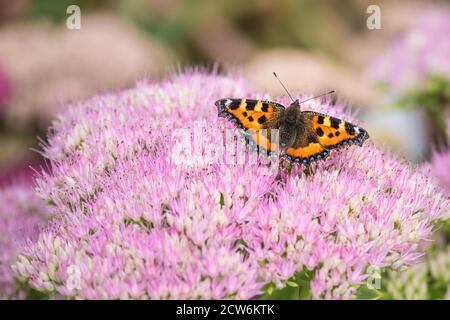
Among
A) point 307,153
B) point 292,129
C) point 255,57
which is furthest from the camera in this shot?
point 255,57

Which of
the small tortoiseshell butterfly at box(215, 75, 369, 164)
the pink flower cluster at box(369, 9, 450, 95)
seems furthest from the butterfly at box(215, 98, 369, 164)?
the pink flower cluster at box(369, 9, 450, 95)

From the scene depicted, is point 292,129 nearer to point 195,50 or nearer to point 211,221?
point 211,221

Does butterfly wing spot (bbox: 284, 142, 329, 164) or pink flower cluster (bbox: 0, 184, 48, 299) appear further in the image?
pink flower cluster (bbox: 0, 184, 48, 299)

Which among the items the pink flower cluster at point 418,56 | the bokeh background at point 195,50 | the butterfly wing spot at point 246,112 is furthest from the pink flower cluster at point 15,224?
the pink flower cluster at point 418,56

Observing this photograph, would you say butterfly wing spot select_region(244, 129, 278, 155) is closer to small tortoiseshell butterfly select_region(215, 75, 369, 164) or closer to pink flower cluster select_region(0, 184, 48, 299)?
small tortoiseshell butterfly select_region(215, 75, 369, 164)

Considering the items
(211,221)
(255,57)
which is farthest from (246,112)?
(255,57)

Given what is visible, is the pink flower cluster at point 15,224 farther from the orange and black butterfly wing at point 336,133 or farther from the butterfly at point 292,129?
the orange and black butterfly wing at point 336,133
